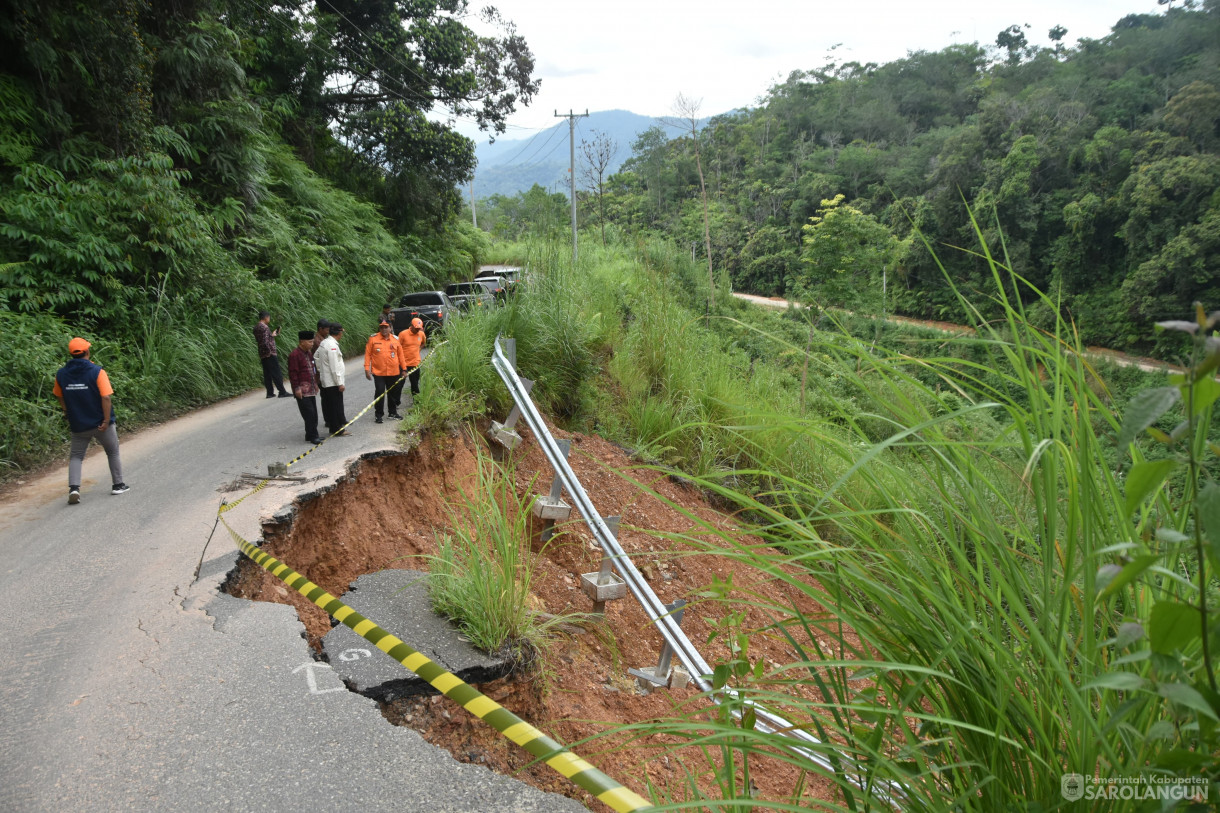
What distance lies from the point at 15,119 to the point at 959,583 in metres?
15.9

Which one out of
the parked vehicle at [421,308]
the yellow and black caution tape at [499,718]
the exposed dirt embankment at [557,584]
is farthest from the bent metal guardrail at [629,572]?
the parked vehicle at [421,308]

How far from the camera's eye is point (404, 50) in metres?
25.2

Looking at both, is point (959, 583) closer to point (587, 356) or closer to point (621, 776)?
point (621, 776)

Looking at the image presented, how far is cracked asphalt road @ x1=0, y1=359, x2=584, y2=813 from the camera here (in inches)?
109

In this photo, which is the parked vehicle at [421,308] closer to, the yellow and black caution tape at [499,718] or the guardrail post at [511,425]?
the guardrail post at [511,425]

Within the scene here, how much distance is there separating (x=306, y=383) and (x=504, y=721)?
7512mm

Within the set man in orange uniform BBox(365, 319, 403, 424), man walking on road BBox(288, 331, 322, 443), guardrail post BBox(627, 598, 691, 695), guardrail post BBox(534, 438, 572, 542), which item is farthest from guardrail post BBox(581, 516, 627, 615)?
man walking on road BBox(288, 331, 322, 443)

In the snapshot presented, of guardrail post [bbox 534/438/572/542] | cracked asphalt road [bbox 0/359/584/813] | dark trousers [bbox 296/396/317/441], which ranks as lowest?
cracked asphalt road [bbox 0/359/584/813]

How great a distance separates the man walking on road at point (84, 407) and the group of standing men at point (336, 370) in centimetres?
198

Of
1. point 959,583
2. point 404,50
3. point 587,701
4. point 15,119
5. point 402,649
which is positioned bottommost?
point 587,701

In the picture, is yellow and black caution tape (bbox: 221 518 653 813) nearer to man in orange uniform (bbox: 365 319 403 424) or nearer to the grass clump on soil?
the grass clump on soil

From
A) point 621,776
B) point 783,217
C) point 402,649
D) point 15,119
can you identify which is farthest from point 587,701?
point 783,217

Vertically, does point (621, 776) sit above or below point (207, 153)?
below

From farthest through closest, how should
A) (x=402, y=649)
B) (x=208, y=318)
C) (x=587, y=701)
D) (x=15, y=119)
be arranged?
(x=208, y=318) → (x=15, y=119) → (x=587, y=701) → (x=402, y=649)
